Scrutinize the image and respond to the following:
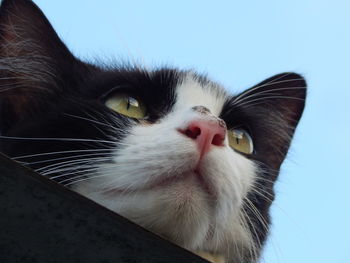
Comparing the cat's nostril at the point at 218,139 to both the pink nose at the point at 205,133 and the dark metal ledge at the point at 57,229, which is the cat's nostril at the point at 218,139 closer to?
the pink nose at the point at 205,133

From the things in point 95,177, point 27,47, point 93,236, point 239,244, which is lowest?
point 239,244

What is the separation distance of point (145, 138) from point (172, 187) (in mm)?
174

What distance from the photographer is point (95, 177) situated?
1.27 m

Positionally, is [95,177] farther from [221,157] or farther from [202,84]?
[202,84]

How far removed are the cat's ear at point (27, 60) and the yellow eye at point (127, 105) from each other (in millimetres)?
226

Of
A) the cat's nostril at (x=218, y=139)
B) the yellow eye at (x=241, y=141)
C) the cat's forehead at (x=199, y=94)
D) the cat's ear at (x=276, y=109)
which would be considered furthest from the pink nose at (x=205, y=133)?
the cat's ear at (x=276, y=109)

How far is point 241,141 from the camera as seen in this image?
1.62 meters

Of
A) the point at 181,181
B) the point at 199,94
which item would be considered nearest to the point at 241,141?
the point at 199,94

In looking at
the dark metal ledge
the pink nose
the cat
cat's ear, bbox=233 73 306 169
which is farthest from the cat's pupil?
the dark metal ledge

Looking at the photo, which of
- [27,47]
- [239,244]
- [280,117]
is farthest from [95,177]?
[280,117]

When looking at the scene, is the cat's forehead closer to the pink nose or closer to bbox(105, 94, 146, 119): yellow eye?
bbox(105, 94, 146, 119): yellow eye

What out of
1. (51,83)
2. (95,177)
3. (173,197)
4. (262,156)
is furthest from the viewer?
(262,156)

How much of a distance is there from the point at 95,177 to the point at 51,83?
45cm

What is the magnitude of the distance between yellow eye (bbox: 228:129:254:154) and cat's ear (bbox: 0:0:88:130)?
1.68 feet
